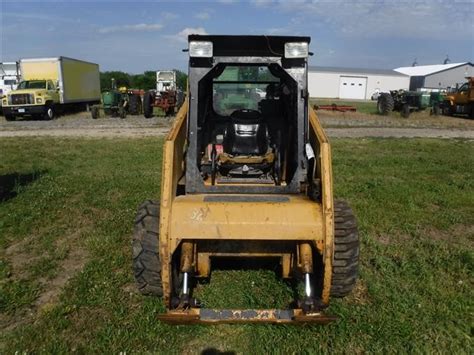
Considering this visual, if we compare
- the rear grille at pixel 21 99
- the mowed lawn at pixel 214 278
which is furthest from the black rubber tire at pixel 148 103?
the mowed lawn at pixel 214 278

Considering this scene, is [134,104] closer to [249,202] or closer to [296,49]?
[296,49]

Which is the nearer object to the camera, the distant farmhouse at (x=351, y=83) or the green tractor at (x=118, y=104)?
the green tractor at (x=118, y=104)

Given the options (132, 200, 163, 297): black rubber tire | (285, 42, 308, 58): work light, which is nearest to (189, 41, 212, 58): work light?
(285, 42, 308, 58): work light

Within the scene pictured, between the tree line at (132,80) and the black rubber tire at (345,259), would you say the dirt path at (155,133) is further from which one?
the tree line at (132,80)

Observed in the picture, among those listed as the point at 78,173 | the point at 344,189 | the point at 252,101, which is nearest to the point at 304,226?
the point at 252,101

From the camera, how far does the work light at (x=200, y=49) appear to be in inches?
145

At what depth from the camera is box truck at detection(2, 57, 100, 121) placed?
847 inches

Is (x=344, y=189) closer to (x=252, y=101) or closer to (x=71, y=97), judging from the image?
(x=252, y=101)

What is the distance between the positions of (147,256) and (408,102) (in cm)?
2610

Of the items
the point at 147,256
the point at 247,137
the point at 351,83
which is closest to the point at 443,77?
the point at 351,83

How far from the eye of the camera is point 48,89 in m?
22.6

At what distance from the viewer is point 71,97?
2498 centimetres

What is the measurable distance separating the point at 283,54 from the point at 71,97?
2350cm

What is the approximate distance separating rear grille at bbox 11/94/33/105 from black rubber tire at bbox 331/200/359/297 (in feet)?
69.6
